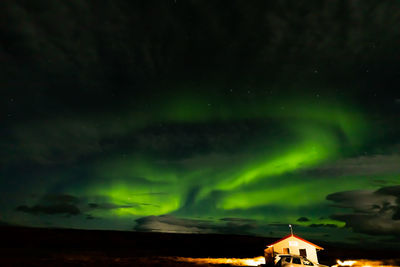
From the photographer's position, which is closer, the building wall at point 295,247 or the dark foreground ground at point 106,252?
the dark foreground ground at point 106,252

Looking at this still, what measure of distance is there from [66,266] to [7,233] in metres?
69.8

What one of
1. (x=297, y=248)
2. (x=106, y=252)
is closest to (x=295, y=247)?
(x=297, y=248)

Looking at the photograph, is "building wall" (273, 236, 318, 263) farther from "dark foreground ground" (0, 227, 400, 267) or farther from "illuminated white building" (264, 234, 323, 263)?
"dark foreground ground" (0, 227, 400, 267)

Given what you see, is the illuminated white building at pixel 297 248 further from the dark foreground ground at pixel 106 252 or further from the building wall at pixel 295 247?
the dark foreground ground at pixel 106 252

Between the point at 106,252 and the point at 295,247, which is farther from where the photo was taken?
the point at 106,252

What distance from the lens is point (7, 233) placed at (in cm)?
7619

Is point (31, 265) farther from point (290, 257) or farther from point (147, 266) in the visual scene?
point (290, 257)

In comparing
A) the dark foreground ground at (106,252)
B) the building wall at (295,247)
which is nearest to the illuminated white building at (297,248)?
the building wall at (295,247)

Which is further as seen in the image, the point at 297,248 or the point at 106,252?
the point at 106,252

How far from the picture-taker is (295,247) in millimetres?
31500

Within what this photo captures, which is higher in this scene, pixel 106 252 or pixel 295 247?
pixel 295 247

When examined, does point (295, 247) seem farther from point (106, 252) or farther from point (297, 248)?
point (106, 252)

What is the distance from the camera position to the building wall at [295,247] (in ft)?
102

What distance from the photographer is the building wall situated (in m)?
31.2
